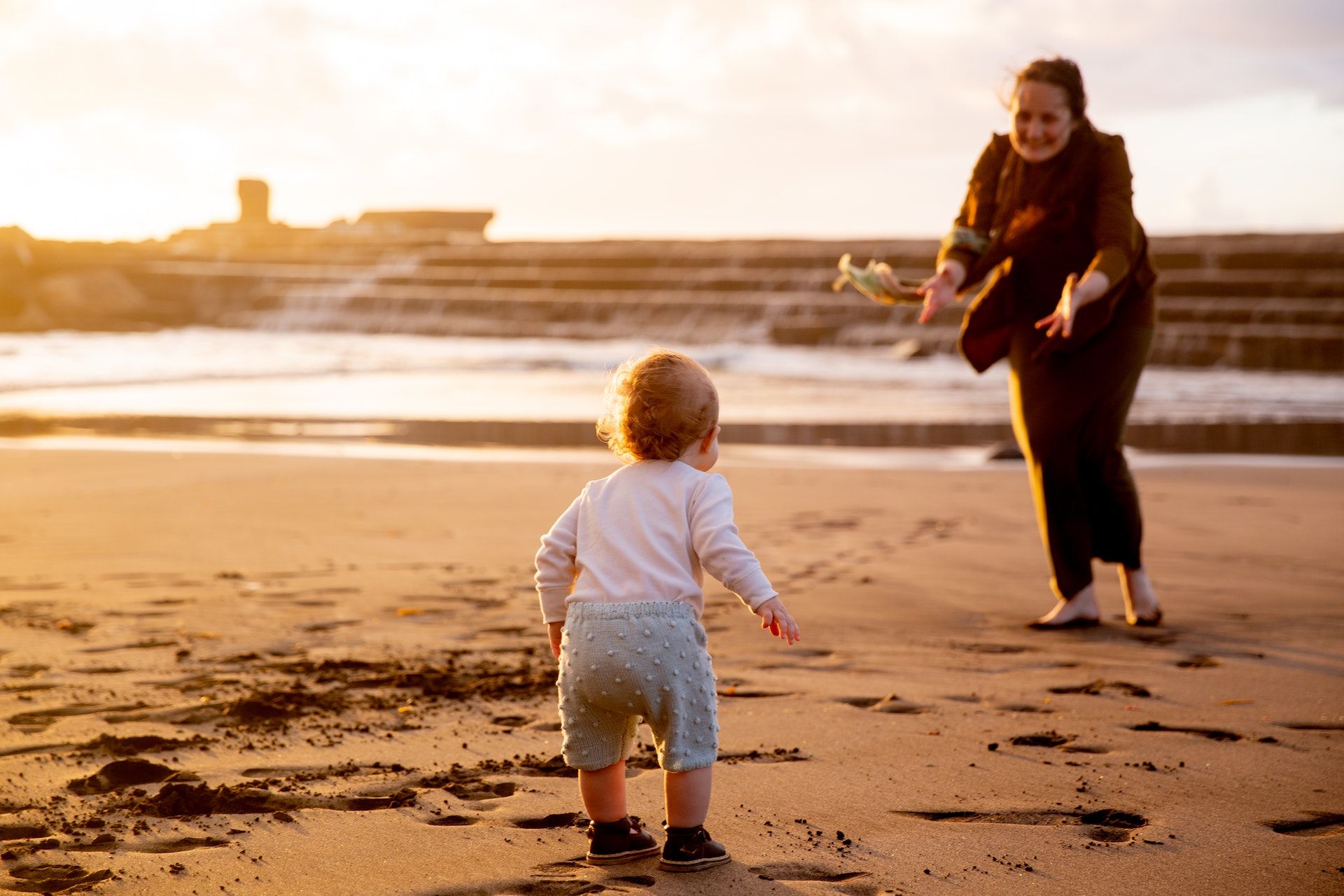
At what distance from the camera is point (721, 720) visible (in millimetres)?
3102

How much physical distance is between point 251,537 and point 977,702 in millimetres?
3424

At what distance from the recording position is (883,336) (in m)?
24.8

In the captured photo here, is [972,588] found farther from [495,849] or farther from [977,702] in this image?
[495,849]

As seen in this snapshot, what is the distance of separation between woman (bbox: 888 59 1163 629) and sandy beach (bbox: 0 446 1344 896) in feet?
0.92

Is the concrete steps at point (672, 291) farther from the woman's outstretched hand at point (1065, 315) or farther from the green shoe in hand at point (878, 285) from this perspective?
the woman's outstretched hand at point (1065, 315)

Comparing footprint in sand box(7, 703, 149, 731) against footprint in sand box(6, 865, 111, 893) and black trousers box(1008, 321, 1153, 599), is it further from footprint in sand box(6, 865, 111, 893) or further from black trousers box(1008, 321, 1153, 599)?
black trousers box(1008, 321, 1153, 599)

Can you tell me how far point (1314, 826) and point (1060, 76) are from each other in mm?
2487

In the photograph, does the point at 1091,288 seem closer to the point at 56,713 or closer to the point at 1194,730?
the point at 1194,730

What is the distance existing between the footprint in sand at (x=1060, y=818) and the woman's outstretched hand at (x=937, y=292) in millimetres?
1881

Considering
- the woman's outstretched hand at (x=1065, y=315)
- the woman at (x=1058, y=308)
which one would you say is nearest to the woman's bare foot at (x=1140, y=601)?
the woman at (x=1058, y=308)

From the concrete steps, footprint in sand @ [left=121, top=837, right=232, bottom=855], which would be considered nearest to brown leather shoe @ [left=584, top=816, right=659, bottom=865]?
footprint in sand @ [left=121, top=837, right=232, bottom=855]

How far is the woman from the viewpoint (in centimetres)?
413

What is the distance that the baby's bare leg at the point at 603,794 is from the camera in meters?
2.32

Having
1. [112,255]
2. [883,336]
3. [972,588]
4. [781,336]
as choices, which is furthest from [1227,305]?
[112,255]
